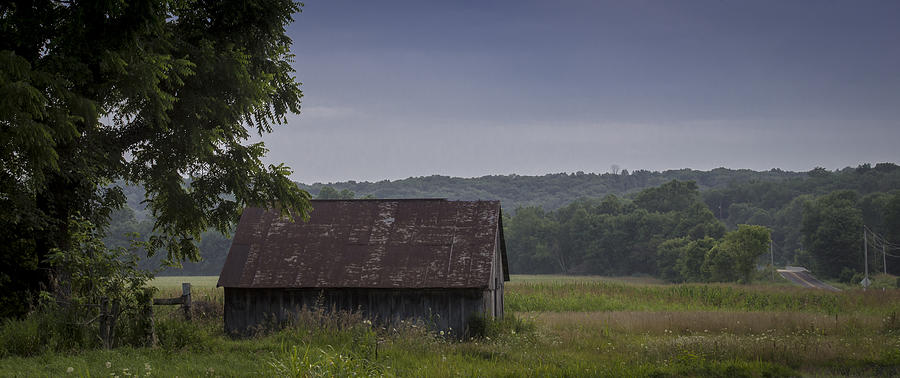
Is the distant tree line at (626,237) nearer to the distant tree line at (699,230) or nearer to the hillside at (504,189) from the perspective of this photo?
the distant tree line at (699,230)

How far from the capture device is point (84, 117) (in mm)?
13070

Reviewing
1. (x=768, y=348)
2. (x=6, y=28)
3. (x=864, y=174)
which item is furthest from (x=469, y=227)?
(x=864, y=174)

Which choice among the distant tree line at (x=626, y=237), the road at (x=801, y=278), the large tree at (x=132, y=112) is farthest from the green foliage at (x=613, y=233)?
the large tree at (x=132, y=112)

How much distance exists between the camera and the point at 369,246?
21.8m

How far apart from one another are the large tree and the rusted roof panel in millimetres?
3045

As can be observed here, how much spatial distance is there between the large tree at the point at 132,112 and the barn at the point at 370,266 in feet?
9.83

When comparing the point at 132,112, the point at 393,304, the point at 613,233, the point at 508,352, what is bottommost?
the point at 508,352

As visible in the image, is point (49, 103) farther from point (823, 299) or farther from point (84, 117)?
point (823, 299)

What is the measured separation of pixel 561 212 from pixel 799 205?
134ft

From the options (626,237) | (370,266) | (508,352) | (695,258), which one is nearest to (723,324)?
(370,266)

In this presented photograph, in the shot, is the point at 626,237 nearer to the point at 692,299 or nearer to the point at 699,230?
the point at 699,230

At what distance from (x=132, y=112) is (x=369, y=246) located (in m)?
8.11

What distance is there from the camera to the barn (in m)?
20.4

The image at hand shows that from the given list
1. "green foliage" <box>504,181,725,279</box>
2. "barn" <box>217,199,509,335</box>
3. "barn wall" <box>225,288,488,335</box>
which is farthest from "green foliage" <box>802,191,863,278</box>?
"barn wall" <box>225,288,488,335</box>
